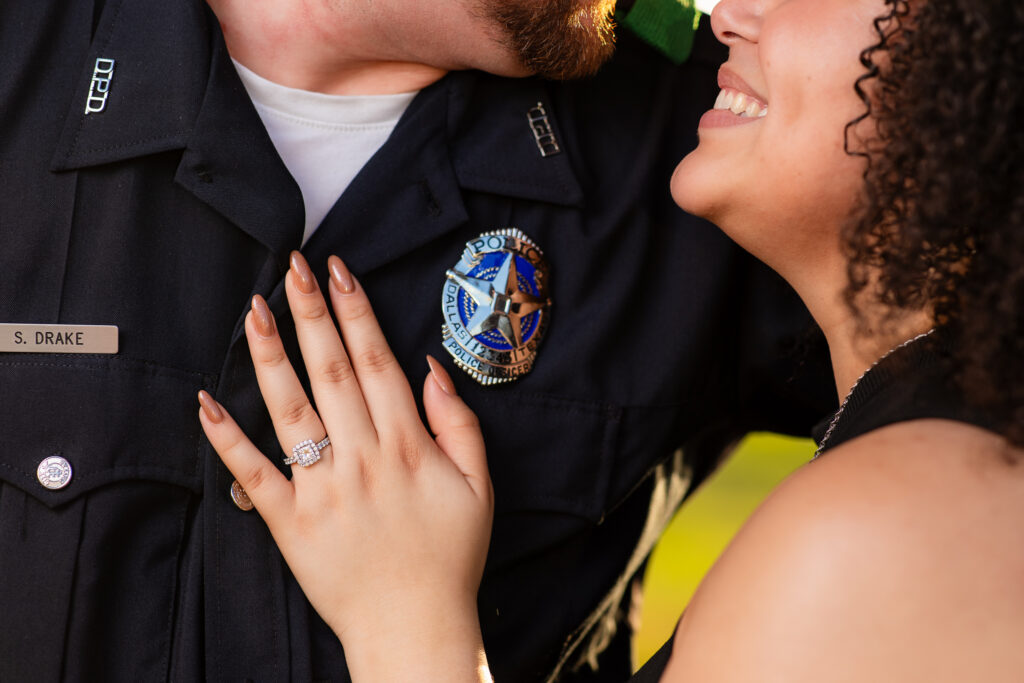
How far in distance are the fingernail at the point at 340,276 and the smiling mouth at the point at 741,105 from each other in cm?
55

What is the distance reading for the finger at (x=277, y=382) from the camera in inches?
50.0

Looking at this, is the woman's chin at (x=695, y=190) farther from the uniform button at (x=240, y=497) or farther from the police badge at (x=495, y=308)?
the uniform button at (x=240, y=497)

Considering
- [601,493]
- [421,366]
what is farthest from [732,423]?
[421,366]

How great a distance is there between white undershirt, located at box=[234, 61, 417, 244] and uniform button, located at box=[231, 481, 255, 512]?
0.37 meters

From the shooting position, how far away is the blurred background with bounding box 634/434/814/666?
3498 millimetres

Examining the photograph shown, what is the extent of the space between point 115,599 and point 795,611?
85 cm

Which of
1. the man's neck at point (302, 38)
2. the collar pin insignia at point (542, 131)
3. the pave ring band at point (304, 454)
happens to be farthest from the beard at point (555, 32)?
the pave ring band at point (304, 454)

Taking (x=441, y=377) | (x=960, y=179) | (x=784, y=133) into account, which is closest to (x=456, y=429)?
(x=441, y=377)

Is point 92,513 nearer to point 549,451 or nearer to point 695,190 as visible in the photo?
point 549,451

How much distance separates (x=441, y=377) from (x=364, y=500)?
0.21 m

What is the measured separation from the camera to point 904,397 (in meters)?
1.02

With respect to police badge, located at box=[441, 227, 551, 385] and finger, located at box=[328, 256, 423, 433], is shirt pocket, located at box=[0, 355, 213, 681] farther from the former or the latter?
police badge, located at box=[441, 227, 551, 385]

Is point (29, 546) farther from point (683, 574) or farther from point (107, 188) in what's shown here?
point (683, 574)

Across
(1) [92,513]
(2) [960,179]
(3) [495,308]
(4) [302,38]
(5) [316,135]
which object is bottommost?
(1) [92,513]
